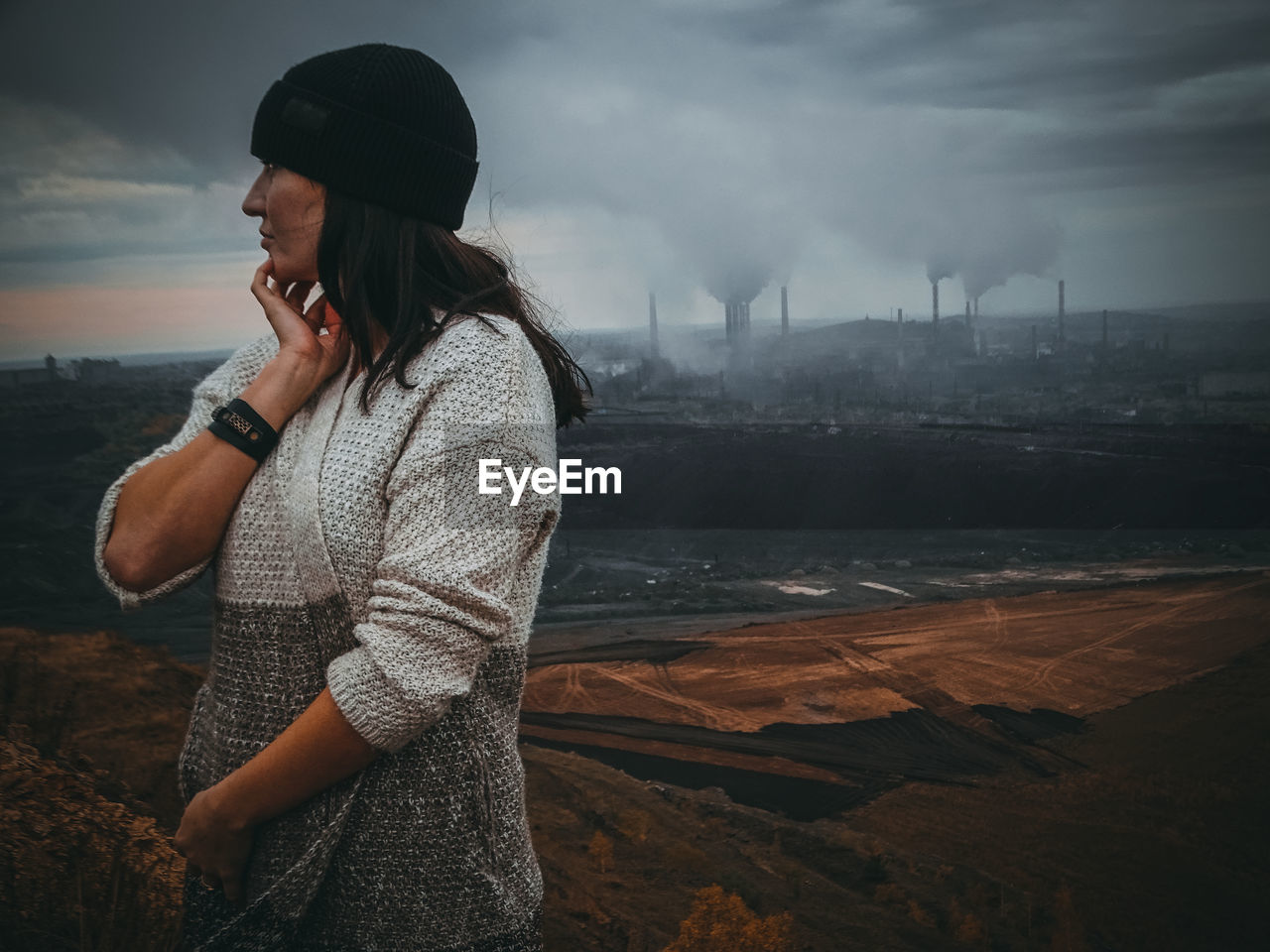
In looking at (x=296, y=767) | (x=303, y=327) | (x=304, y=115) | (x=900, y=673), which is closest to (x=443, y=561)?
(x=296, y=767)

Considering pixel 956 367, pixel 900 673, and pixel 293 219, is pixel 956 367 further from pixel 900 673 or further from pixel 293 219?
pixel 293 219

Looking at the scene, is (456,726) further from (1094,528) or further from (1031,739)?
(1094,528)

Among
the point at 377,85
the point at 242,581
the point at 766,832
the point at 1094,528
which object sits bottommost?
the point at 766,832

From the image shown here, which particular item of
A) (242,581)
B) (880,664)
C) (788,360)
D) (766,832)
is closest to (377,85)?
(242,581)

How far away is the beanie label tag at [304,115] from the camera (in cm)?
81

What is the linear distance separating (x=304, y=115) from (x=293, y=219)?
84mm

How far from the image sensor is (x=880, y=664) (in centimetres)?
430

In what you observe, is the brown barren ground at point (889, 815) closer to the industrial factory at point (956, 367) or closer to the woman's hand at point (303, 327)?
the woman's hand at point (303, 327)

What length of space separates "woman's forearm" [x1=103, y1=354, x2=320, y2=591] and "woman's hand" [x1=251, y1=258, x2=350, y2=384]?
5 centimetres

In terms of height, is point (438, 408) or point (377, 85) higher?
point (377, 85)

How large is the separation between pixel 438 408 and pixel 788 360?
9.34 meters

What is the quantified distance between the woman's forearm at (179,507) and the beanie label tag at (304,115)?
0.69ft

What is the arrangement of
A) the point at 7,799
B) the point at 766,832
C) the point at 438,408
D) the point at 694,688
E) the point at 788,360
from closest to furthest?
the point at 438,408 → the point at 7,799 → the point at 766,832 → the point at 694,688 → the point at 788,360

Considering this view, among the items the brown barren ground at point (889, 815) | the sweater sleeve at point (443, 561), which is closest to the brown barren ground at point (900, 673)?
the brown barren ground at point (889, 815)
